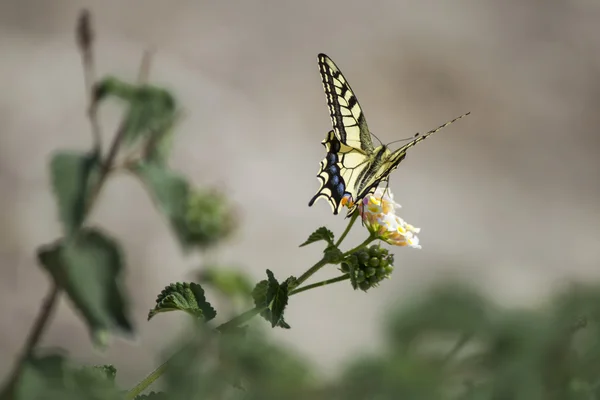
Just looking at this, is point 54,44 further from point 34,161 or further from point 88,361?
point 88,361

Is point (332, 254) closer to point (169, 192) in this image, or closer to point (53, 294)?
point (169, 192)

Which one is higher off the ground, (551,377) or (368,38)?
(368,38)

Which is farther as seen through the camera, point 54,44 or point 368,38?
point 368,38

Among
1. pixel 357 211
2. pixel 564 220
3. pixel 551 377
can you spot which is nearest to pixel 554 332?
pixel 551 377

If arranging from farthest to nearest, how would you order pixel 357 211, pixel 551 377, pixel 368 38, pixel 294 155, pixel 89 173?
1. pixel 368 38
2. pixel 294 155
3. pixel 357 211
4. pixel 89 173
5. pixel 551 377

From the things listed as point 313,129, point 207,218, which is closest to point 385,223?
point 207,218

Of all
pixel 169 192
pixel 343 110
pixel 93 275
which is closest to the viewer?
pixel 93 275
